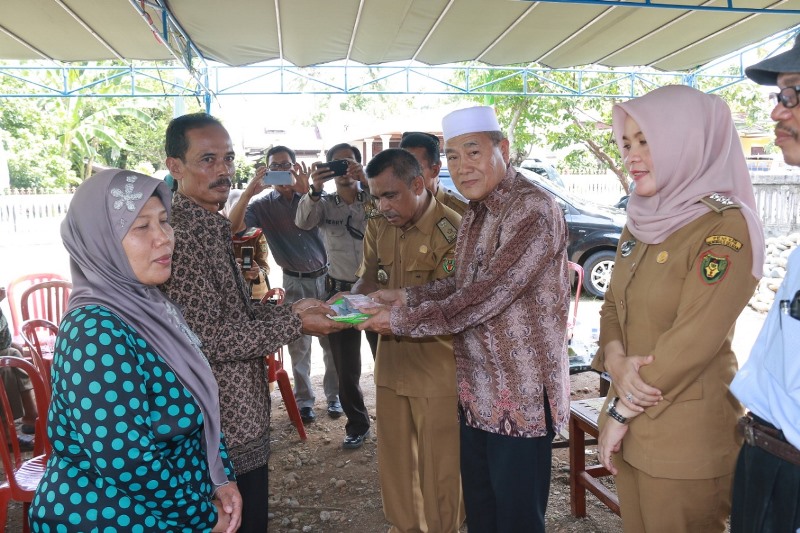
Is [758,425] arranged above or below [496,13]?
below

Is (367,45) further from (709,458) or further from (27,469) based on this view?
(709,458)

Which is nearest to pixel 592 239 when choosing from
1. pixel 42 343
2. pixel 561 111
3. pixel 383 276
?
pixel 561 111

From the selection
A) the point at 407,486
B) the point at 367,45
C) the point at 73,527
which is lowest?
the point at 407,486

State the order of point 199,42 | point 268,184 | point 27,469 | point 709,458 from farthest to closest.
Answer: point 199,42 → point 268,184 → point 27,469 → point 709,458

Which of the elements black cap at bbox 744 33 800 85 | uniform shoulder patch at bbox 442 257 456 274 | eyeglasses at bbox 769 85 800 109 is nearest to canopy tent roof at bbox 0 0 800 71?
uniform shoulder patch at bbox 442 257 456 274

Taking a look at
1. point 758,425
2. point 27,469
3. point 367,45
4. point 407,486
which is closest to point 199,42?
point 367,45

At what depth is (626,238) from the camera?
90.1 inches

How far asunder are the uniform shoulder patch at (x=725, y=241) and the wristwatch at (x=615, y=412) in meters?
0.59

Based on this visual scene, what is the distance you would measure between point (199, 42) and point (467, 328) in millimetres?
5885

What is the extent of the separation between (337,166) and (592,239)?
576cm

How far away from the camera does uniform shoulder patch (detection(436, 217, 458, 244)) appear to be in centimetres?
306

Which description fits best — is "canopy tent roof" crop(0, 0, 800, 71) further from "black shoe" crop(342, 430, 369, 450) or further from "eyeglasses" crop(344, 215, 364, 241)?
"black shoe" crop(342, 430, 369, 450)

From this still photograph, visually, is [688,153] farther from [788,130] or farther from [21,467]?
[21,467]

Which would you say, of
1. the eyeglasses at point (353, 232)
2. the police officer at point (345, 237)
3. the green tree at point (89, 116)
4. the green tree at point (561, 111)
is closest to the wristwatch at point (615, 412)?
the police officer at point (345, 237)
